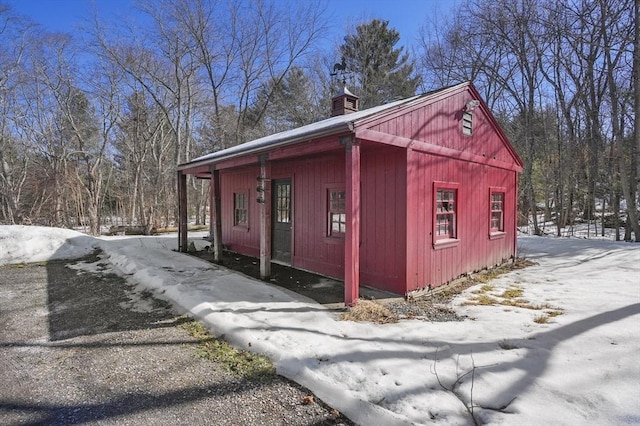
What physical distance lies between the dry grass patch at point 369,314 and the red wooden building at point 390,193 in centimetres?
21

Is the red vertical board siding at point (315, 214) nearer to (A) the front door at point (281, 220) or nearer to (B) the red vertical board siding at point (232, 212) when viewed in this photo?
(A) the front door at point (281, 220)

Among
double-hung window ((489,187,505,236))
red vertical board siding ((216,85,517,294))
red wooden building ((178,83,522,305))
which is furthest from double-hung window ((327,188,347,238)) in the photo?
double-hung window ((489,187,505,236))

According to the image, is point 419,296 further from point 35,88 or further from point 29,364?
point 35,88

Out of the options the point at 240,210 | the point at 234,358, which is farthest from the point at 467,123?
the point at 240,210

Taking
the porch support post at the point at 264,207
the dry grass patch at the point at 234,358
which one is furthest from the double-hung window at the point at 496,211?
the dry grass patch at the point at 234,358

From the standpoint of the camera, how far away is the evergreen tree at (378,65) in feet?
62.2

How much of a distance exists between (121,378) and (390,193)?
13.7 feet

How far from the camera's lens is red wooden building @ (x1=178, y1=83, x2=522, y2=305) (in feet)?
16.1

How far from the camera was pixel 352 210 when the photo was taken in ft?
14.5

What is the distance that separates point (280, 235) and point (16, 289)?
495 cm

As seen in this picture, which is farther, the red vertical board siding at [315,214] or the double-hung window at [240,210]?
the double-hung window at [240,210]

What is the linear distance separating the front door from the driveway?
342 centimetres

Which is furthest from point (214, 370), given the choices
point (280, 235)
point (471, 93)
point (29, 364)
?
point (471, 93)

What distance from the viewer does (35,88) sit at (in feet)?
56.7
